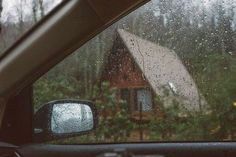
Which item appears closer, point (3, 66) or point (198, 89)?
point (3, 66)

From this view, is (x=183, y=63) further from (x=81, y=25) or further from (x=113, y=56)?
(x=81, y=25)

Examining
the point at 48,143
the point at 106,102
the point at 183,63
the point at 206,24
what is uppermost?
the point at 206,24

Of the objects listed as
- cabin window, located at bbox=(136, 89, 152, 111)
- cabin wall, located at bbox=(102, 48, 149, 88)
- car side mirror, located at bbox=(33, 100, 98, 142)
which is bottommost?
Answer: car side mirror, located at bbox=(33, 100, 98, 142)

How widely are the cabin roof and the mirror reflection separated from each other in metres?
0.36

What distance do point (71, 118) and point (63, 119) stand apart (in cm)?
4

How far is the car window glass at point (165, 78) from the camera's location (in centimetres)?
264

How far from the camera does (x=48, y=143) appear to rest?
2.71 metres

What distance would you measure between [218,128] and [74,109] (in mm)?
734

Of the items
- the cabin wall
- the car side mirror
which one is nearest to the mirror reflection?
the car side mirror

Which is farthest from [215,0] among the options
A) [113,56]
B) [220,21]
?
[113,56]

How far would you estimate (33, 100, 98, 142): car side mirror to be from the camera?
103 inches

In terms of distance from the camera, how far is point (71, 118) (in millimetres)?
2658

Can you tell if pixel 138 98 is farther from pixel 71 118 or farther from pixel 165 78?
pixel 71 118

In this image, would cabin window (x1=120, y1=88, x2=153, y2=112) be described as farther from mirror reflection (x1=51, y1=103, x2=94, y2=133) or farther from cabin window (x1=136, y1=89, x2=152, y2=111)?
mirror reflection (x1=51, y1=103, x2=94, y2=133)
